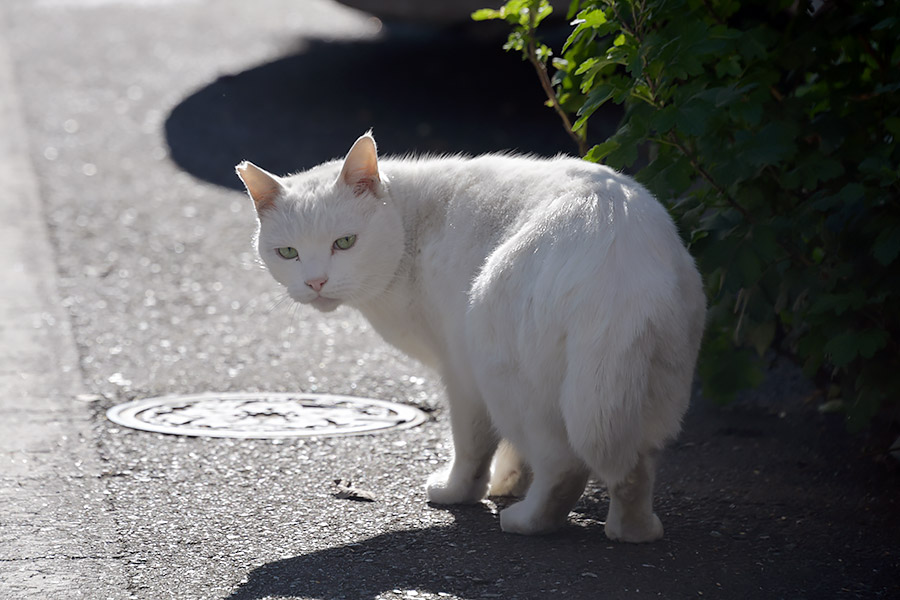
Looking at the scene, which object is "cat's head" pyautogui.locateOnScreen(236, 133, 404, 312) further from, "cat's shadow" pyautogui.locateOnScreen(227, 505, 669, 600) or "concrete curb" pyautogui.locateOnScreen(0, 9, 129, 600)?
"concrete curb" pyautogui.locateOnScreen(0, 9, 129, 600)

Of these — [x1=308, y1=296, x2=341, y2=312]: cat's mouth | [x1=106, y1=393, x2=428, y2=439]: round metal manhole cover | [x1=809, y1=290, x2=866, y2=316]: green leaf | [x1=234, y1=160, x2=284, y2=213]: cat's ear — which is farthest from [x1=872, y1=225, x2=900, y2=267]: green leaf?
[x1=106, y1=393, x2=428, y2=439]: round metal manhole cover

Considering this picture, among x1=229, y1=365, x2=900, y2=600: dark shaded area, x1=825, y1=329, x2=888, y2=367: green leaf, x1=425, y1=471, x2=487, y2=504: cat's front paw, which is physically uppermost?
x1=825, y1=329, x2=888, y2=367: green leaf

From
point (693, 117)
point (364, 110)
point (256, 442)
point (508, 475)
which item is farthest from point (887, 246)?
point (364, 110)

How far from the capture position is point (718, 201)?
400 cm

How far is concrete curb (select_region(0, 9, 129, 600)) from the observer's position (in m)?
3.34

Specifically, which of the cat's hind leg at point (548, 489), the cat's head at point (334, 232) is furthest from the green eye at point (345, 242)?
the cat's hind leg at point (548, 489)

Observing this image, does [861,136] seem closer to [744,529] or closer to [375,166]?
[744,529]

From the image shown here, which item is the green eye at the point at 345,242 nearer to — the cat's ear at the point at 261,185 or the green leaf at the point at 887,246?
the cat's ear at the point at 261,185

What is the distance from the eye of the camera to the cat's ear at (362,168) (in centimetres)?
387

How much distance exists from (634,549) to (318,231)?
1.41 m

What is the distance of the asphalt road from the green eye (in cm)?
64

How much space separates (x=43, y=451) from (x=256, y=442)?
2.55ft

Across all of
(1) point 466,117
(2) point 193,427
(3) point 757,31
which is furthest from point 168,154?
(3) point 757,31

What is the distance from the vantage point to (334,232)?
3.83 metres
